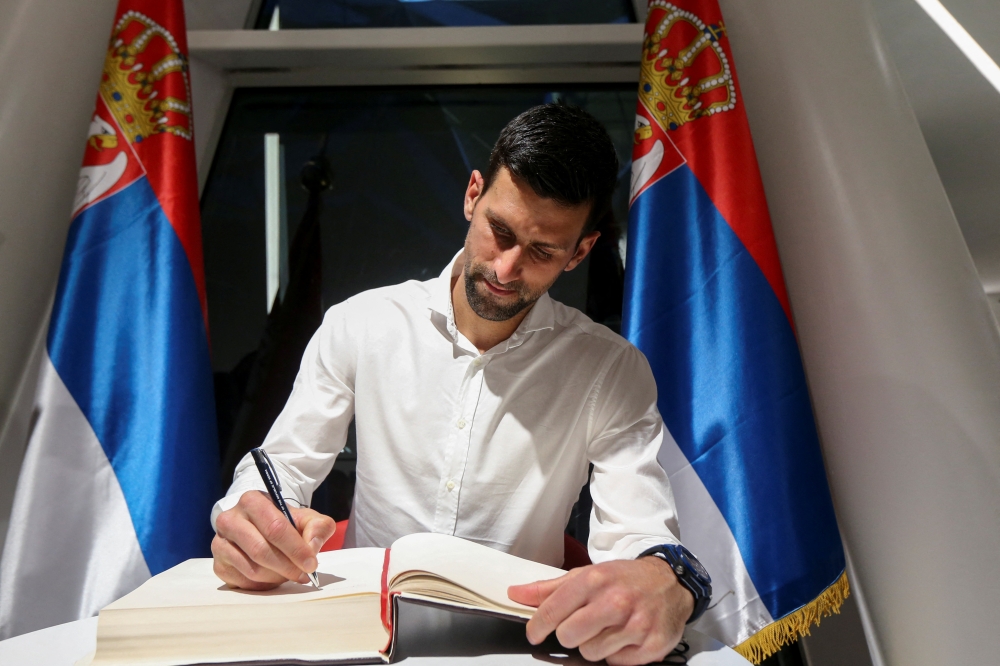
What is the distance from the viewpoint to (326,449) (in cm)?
117

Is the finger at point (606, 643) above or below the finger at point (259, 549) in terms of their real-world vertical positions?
below

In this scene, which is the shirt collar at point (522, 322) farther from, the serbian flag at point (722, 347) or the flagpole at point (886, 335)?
the flagpole at point (886, 335)

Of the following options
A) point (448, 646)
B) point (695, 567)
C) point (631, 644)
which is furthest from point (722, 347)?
point (448, 646)

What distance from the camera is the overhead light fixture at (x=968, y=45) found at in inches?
67.6

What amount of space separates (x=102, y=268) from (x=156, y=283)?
0.39ft

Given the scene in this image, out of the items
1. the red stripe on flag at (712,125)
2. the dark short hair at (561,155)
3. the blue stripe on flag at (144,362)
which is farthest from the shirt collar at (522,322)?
the blue stripe on flag at (144,362)

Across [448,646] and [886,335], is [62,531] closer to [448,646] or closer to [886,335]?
[448,646]

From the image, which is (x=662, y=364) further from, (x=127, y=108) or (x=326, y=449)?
(x=127, y=108)

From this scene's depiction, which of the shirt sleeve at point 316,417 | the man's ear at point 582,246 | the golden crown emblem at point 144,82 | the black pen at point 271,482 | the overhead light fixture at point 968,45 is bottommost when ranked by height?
the black pen at point 271,482

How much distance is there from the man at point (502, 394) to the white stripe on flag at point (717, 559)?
0.84 ft

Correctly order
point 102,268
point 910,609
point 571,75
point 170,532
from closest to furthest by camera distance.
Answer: point 910,609 < point 170,532 < point 102,268 < point 571,75

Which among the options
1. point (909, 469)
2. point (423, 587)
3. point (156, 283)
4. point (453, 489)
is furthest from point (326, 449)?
point (909, 469)

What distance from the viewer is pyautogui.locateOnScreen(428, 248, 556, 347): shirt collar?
1.20 metres

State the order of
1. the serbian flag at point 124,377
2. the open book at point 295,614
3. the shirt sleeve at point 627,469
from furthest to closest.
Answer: the serbian flag at point 124,377
the shirt sleeve at point 627,469
the open book at point 295,614
